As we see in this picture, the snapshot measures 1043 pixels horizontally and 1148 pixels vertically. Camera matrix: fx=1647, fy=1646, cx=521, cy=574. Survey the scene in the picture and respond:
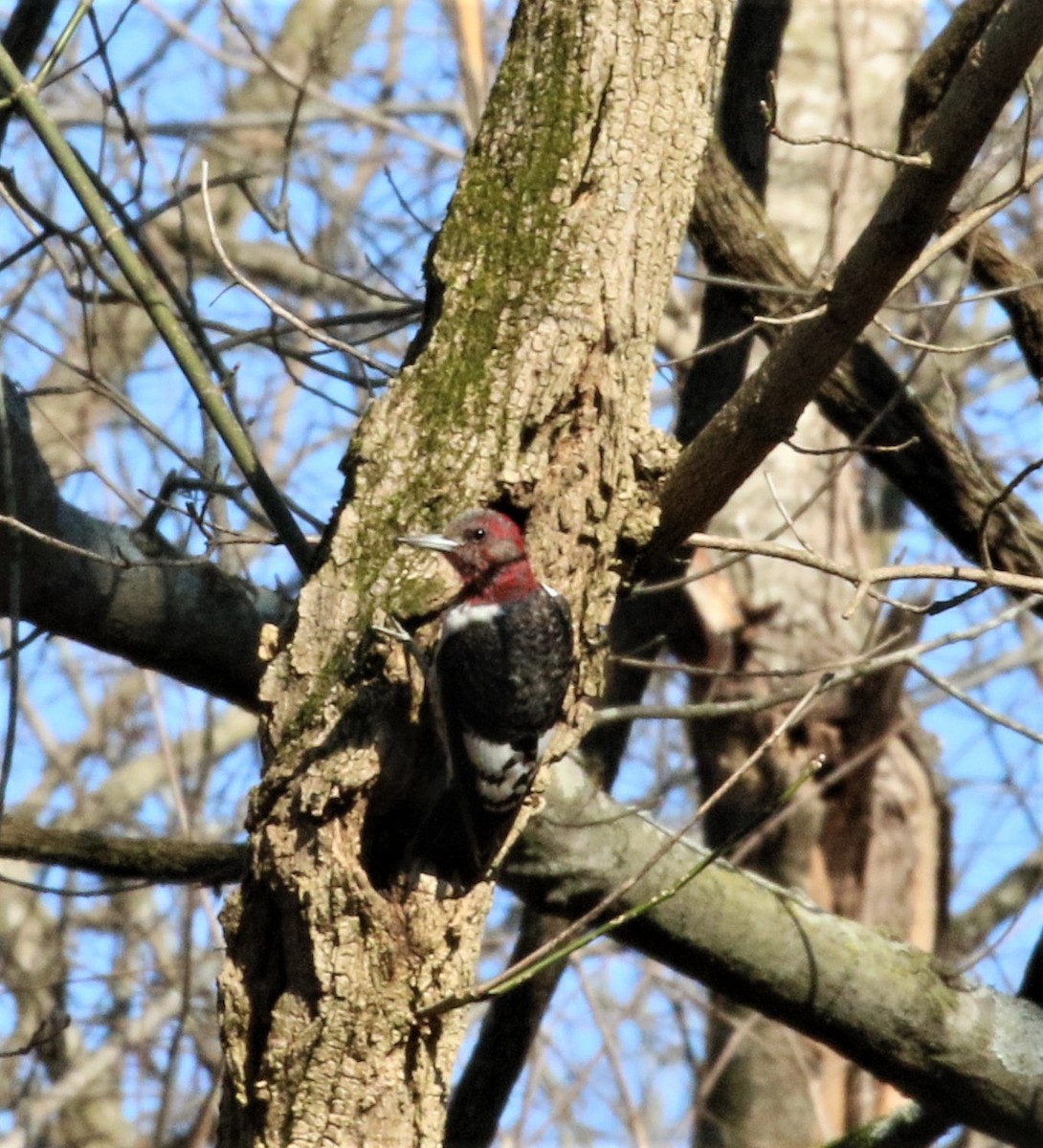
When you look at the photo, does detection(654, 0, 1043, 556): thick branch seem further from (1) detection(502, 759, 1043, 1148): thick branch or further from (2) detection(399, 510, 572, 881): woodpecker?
(1) detection(502, 759, 1043, 1148): thick branch

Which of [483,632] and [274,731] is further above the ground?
[483,632]

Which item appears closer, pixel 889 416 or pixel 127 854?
pixel 127 854

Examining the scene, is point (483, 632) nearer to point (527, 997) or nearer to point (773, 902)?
point (773, 902)

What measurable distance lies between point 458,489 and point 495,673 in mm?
423

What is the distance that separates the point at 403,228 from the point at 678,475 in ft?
18.5

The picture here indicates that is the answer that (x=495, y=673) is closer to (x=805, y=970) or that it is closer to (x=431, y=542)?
(x=431, y=542)

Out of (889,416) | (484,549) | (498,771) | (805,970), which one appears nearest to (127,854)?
(498,771)

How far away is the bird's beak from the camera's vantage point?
3.21 meters

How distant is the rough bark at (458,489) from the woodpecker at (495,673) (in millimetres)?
70

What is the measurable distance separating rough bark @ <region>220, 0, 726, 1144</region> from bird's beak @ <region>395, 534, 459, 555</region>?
0.07m

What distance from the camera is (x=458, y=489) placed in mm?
3301

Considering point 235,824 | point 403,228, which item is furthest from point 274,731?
point 403,228

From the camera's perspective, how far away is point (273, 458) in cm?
959

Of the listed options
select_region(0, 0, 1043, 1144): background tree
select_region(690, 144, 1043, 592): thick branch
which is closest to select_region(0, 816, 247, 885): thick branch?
select_region(0, 0, 1043, 1144): background tree
